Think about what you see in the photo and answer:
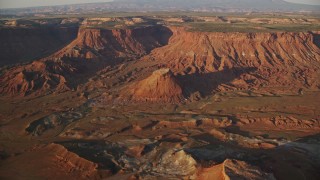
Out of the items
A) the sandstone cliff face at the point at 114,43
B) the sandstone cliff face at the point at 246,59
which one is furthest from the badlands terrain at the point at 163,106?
the sandstone cliff face at the point at 114,43

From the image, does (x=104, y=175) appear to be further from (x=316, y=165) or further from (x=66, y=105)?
(x=66, y=105)

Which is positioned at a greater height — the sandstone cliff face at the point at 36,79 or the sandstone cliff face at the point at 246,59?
the sandstone cliff face at the point at 246,59

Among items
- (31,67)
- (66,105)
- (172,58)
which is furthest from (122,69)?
(66,105)

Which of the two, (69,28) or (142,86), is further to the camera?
(69,28)

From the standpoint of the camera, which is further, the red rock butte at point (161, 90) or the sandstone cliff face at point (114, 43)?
the sandstone cliff face at point (114, 43)

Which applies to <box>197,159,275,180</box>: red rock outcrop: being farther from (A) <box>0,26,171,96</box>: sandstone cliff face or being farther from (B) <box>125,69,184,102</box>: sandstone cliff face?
(A) <box>0,26,171,96</box>: sandstone cliff face

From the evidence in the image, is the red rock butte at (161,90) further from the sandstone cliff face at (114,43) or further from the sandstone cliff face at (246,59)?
the sandstone cliff face at (114,43)
